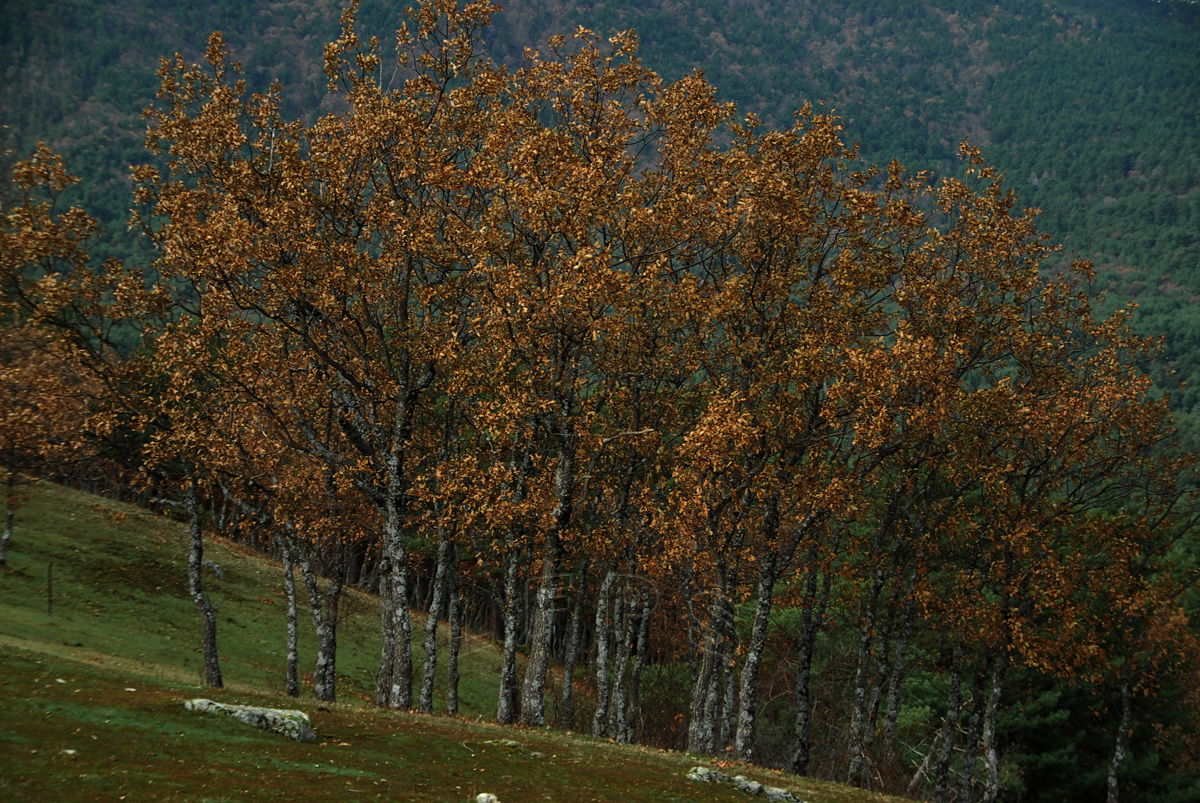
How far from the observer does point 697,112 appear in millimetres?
40000

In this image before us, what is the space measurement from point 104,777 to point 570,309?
2269cm

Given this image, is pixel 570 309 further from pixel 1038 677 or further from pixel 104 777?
pixel 1038 677

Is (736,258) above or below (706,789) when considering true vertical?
above

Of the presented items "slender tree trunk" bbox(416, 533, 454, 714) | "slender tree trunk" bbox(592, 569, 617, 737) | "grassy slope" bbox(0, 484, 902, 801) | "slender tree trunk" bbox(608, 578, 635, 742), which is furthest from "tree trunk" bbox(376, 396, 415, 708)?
"slender tree trunk" bbox(608, 578, 635, 742)

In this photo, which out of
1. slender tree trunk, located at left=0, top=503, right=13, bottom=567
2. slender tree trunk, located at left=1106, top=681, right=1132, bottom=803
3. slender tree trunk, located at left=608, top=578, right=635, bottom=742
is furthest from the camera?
slender tree trunk, located at left=1106, top=681, right=1132, bottom=803

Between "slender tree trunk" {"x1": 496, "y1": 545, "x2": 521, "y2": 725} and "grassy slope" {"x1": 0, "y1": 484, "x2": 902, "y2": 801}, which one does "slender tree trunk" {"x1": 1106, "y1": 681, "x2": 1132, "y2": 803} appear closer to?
"grassy slope" {"x1": 0, "y1": 484, "x2": 902, "y2": 801}

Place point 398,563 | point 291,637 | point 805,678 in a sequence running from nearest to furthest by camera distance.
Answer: point 398,563
point 805,678
point 291,637

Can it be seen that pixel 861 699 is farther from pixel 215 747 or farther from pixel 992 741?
pixel 215 747

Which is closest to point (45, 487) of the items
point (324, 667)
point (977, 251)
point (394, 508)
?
point (324, 667)

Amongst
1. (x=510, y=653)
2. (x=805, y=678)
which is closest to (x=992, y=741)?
(x=805, y=678)

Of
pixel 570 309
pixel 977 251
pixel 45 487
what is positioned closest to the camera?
pixel 570 309

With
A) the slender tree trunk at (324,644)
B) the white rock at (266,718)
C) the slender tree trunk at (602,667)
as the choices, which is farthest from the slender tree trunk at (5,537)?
the white rock at (266,718)

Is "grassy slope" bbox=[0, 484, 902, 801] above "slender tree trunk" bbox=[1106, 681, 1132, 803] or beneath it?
above

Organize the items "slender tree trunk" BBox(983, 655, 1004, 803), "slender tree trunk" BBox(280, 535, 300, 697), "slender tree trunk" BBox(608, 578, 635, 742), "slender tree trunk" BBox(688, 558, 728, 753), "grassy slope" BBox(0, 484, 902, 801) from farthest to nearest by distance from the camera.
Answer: "slender tree trunk" BBox(608, 578, 635, 742) → "slender tree trunk" BBox(983, 655, 1004, 803) → "slender tree trunk" BBox(280, 535, 300, 697) → "slender tree trunk" BBox(688, 558, 728, 753) → "grassy slope" BBox(0, 484, 902, 801)
